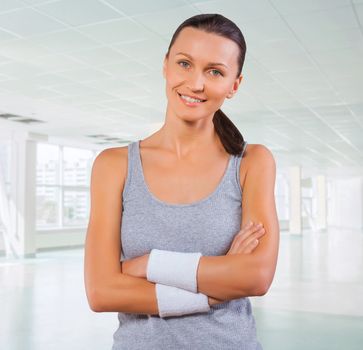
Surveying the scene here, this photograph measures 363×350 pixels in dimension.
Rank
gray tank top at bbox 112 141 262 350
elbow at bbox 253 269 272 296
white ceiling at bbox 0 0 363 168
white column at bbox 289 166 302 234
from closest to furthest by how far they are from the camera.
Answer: gray tank top at bbox 112 141 262 350
elbow at bbox 253 269 272 296
white ceiling at bbox 0 0 363 168
white column at bbox 289 166 302 234

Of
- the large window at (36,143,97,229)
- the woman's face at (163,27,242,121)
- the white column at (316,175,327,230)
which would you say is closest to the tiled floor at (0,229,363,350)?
the woman's face at (163,27,242,121)

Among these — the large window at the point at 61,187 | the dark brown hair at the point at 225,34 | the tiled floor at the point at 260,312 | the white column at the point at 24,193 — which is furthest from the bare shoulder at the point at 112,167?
the large window at the point at 61,187

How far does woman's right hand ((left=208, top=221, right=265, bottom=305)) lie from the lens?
1176 mm

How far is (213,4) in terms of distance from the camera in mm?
4984

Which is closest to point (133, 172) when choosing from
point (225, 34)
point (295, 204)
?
point (225, 34)

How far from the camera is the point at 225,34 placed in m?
1.14

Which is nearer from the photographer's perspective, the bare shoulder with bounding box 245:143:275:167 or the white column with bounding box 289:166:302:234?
the bare shoulder with bounding box 245:143:275:167

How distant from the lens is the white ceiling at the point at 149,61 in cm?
513

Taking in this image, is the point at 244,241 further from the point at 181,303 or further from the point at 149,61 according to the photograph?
the point at 149,61

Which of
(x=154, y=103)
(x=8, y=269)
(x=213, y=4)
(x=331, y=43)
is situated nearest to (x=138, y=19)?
(x=213, y=4)

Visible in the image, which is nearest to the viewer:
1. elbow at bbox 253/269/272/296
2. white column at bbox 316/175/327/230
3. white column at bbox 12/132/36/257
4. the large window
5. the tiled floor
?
elbow at bbox 253/269/272/296

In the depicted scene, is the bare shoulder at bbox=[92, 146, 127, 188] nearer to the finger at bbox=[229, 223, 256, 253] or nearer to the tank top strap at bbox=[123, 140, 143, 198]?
the tank top strap at bbox=[123, 140, 143, 198]

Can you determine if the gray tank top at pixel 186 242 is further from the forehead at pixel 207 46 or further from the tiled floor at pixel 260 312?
the tiled floor at pixel 260 312

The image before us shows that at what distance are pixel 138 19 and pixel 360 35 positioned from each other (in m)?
2.64
